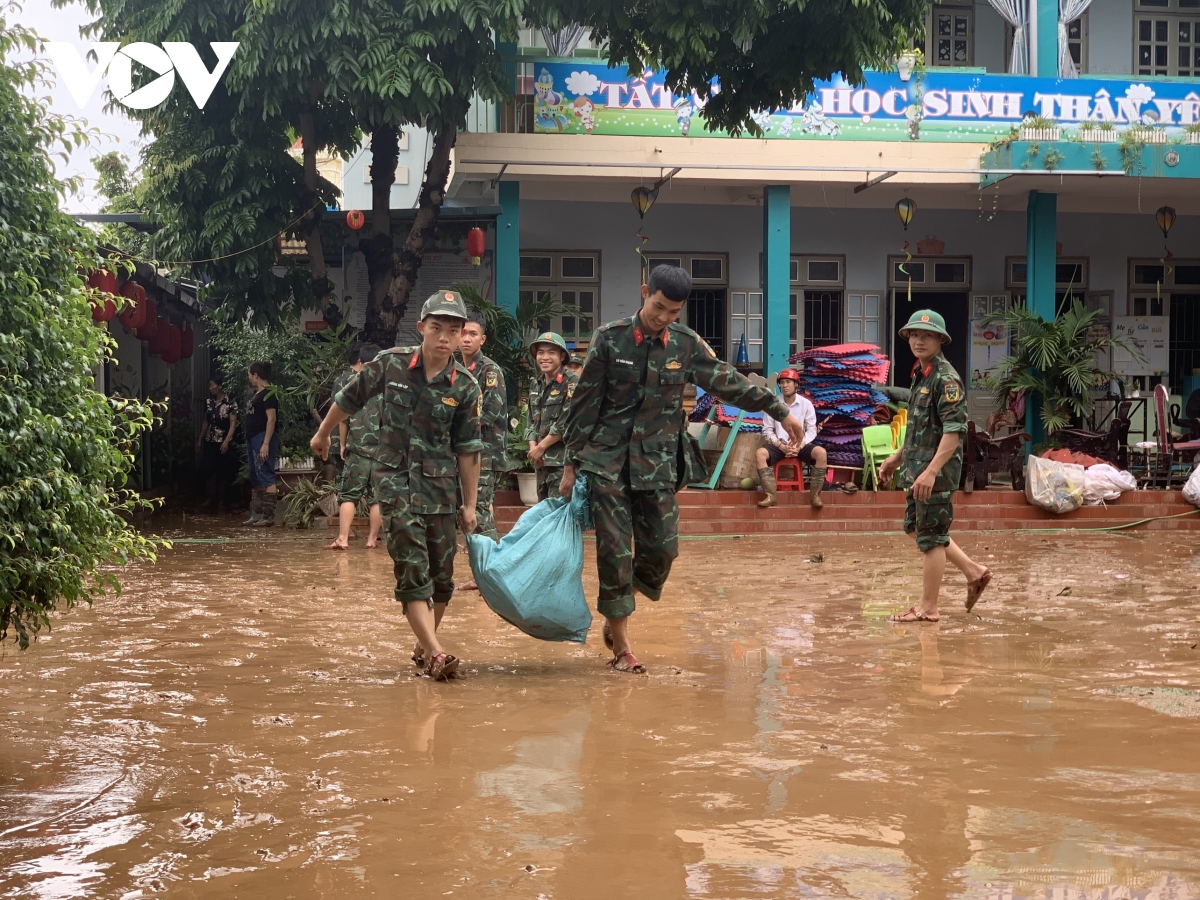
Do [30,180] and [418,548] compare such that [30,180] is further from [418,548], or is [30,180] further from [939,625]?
[939,625]

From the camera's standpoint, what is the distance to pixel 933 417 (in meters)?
7.69

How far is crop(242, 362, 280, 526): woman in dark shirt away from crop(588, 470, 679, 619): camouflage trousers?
8.29 m

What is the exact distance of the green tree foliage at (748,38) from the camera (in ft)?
41.1

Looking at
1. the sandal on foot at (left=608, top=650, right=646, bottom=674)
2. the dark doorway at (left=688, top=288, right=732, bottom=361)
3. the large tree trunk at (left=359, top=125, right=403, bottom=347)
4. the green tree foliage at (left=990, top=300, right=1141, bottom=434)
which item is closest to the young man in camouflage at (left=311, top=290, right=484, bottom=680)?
the sandal on foot at (left=608, top=650, right=646, bottom=674)

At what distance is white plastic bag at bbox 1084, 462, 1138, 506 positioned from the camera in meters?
14.1

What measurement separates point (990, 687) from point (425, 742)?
8.34 ft

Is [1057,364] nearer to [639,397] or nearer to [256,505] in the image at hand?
[256,505]

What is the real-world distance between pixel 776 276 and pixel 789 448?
2995 mm

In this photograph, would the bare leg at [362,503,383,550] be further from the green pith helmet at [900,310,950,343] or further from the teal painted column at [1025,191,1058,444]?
the teal painted column at [1025,191,1058,444]

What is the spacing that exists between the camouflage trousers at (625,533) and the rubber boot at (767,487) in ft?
24.7

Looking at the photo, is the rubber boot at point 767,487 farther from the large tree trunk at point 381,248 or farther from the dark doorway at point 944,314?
the dark doorway at point 944,314

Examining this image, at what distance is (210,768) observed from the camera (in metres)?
4.50

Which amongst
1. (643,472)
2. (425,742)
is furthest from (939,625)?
(425,742)

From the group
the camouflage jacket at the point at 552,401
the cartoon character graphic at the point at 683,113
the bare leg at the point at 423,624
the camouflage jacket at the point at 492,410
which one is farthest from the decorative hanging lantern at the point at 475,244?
the bare leg at the point at 423,624
